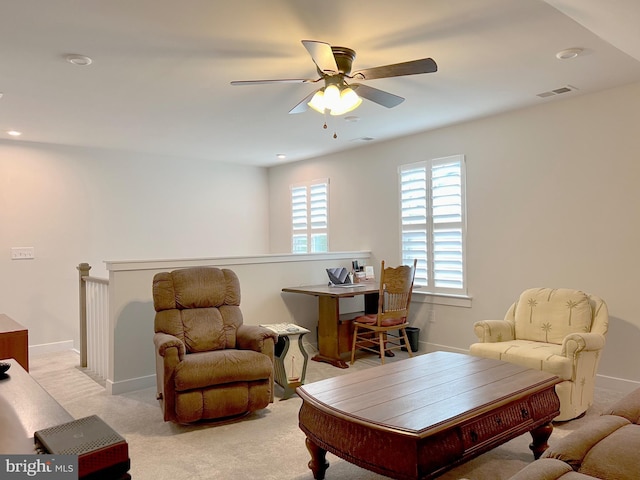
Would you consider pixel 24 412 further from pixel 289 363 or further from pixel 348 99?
pixel 289 363

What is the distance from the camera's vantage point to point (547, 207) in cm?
433

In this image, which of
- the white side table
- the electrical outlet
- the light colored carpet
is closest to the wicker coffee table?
the light colored carpet

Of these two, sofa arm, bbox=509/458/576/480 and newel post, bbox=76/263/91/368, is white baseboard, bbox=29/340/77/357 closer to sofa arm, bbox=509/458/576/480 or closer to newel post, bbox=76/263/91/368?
newel post, bbox=76/263/91/368

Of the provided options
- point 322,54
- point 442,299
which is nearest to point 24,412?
point 322,54

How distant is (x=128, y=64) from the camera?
3225 millimetres

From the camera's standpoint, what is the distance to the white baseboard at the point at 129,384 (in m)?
3.99

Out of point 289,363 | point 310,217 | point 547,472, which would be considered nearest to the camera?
point 547,472

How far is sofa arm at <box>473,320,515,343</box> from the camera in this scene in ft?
12.2

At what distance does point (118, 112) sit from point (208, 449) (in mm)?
3184

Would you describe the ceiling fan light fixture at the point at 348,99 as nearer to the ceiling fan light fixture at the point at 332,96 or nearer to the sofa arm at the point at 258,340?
the ceiling fan light fixture at the point at 332,96

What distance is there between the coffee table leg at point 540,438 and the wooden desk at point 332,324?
2.28 m

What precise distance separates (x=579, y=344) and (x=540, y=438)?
79 centimetres

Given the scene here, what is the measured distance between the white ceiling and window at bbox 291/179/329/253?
1.72m

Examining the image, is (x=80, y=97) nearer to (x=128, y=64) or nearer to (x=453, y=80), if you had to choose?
(x=128, y=64)
